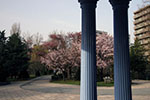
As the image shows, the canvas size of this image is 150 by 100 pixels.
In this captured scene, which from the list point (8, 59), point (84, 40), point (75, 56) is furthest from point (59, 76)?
point (84, 40)

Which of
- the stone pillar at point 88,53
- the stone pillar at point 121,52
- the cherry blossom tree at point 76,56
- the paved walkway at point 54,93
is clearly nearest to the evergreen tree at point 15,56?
the cherry blossom tree at point 76,56

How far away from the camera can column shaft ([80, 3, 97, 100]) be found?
3662 mm

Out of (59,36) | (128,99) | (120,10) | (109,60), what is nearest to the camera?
(128,99)

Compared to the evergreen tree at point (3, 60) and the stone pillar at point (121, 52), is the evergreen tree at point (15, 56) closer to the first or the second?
the evergreen tree at point (3, 60)

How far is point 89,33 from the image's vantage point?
150 inches

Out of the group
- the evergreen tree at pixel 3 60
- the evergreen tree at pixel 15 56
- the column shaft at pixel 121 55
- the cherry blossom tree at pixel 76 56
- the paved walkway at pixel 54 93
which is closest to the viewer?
the column shaft at pixel 121 55

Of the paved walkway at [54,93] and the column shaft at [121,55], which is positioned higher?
the column shaft at [121,55]

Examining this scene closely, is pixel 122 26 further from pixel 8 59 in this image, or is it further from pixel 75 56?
pixel 8 59

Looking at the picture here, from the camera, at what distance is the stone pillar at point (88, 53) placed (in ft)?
12.0

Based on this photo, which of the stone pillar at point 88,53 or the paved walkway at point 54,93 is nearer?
the stone pillar at point 88,53

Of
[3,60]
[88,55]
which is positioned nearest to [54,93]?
[88,55]

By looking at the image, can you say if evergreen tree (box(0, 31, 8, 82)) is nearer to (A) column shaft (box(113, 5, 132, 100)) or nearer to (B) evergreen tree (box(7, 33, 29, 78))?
(B) evergreen tree (box(7, 33, 29, 78))

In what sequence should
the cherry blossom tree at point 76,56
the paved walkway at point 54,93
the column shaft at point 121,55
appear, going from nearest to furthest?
1. the column shaft at point 121,55
2. the paved walkway at point 54,93
3. the cherry blossom tree at point 76,56

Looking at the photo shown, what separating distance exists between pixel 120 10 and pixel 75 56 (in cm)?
2045
